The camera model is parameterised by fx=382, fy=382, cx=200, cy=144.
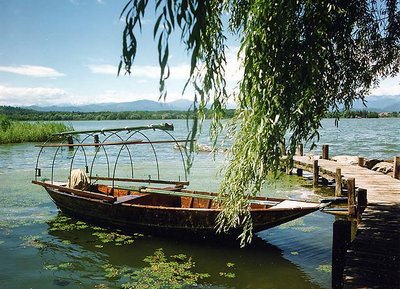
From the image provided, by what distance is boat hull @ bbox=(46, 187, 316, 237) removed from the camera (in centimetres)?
913

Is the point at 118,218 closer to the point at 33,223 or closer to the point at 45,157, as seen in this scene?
the point at 33,223

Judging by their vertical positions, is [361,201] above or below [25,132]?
below

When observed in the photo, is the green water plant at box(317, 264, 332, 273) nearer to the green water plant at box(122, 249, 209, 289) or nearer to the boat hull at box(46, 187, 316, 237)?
the boat hull at box(46, 187, 316, 237)

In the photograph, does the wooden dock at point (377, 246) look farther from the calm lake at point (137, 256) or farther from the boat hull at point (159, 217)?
the boat hull at point (159, 217)

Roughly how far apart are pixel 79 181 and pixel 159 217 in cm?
409

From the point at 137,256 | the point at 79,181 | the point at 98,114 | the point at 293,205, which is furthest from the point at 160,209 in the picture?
the point at 98,114

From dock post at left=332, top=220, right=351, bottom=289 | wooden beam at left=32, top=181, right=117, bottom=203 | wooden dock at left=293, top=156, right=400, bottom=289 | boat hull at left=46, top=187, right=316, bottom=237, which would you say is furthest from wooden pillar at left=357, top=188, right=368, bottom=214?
wooden beam at left=32, top=181, right=117, bottom=203

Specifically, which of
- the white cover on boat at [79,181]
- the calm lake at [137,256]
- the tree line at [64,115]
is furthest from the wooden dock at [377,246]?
the white cover on boat at [79,181]

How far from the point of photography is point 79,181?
43.0 ft

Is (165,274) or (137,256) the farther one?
(137,256)

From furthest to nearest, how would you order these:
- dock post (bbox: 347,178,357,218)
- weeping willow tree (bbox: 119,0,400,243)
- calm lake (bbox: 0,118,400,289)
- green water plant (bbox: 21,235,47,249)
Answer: green water plant (bbox: 21,235,47,249) < dock post (bbox: 347,178,357,218) < calm lake (bbox: 0,118,400,289) < weeping willow tree (bbox: 119,0,400,243)

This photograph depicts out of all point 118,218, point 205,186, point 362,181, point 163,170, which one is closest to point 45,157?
point 163,170

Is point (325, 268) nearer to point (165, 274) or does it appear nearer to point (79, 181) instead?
point (165, 274)

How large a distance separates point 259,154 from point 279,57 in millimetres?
1402
